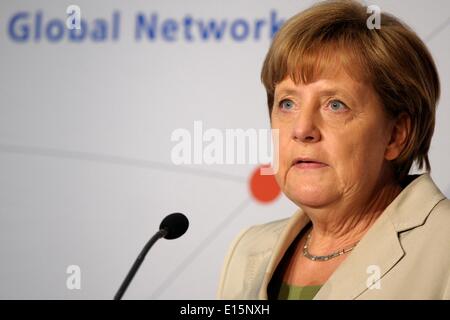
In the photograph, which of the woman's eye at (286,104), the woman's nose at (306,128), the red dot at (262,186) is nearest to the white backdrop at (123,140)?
the red dot at (262,186)

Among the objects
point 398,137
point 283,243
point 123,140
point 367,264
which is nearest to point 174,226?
point 283,243

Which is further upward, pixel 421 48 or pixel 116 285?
pixel 421 48

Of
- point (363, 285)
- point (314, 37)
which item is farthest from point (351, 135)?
point (363, 285)

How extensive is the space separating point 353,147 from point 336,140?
5 cm

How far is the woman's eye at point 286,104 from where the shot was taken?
1.81 m

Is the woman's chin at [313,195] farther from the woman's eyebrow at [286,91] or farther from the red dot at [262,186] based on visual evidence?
the red dot at [262,186]

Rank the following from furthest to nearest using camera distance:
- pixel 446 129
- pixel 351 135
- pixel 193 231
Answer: pixel 193 231, pixel 446 129, pixel 351 135

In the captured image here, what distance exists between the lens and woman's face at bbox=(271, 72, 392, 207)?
1.72 m

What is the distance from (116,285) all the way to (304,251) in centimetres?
73

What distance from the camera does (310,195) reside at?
68.7 inches

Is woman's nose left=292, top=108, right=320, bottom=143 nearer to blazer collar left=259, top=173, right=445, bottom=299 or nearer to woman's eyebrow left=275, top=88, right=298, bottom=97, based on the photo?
woman's eyebrow left=275, top=88, right=298, bottom=97

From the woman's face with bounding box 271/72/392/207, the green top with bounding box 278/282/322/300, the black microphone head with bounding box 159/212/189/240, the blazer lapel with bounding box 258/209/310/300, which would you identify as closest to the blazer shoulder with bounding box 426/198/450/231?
the woman's face with bounding box 271/72/392/207

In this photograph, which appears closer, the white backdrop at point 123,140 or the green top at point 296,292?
the green top at point 296,292

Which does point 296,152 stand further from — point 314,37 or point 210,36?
point 210,36
